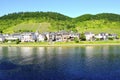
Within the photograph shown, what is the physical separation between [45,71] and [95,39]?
8603 centimetres

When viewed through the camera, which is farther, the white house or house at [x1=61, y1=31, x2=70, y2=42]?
the white house

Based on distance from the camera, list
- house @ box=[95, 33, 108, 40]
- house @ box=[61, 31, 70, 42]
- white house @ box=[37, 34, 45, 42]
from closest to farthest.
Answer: house @ box=[61, 31, 70, 42]
house @ box=[95, 33, 108, 40]
white house @ box=[37, 34, 45, 42]

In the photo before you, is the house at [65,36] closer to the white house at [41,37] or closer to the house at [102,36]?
the white house at [41,37]

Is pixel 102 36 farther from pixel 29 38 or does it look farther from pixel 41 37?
pixel 29 38

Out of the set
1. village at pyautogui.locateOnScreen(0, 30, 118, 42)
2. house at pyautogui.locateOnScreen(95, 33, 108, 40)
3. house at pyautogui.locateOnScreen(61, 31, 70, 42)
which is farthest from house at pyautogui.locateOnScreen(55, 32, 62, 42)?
house at pyautogui.locateOnScreen(95, 33, 108, 40)

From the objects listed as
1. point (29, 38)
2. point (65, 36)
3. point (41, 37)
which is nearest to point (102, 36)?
point (65, 36)

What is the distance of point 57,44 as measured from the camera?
12244 centimetres

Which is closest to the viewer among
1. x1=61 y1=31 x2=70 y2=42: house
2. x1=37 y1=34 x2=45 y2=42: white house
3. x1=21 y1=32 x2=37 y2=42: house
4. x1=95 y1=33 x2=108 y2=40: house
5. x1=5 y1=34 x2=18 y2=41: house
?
x1=61 y1=31 x2=70 y2=42: house

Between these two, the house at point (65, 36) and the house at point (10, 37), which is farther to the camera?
the house at point (10, 37)

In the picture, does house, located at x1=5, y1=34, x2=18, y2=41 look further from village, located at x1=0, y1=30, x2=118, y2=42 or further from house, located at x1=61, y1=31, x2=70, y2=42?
house, located at x1=61, y1=31, x2=70, y2=42

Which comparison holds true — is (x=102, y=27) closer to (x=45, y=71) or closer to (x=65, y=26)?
(x=65, y=26)

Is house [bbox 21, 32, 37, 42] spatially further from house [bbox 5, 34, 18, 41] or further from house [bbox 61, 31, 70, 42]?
house [bbox 61, 31, 70, 42]

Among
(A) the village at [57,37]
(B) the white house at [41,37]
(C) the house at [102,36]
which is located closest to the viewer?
(A) the village at [57,37]

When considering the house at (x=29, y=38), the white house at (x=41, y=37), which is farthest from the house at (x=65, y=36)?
the house at (x=29, y=38)
